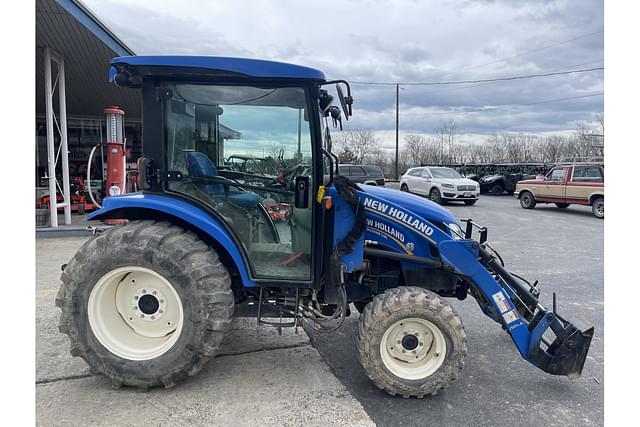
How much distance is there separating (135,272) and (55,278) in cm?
372

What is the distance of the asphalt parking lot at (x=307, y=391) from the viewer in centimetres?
291

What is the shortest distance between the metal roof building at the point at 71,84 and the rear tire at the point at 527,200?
48.9 feet

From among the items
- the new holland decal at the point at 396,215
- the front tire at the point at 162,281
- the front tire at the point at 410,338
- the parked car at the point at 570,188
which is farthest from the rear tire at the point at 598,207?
the front tire at the point at 162,281

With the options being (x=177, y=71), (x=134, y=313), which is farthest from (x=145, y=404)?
(x=177, y=71)

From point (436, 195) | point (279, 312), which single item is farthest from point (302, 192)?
point (436, 195)

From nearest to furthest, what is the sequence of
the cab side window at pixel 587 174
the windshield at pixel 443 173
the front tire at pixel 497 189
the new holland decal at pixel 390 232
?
1. the new holland decal at pixel 390 232
2. the cab side window at pixel 587 174
3. the windshield at pixel 443 173
4. the front tire at pixel 497 189

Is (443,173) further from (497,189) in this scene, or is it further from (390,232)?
(390,232)

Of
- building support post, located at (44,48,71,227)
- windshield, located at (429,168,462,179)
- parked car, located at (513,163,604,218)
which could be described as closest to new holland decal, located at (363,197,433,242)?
building support post, located at (44,48,71,227)

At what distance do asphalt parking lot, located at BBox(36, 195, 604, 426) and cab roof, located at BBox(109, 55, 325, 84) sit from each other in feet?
7.66

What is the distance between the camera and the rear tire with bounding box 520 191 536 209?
16766mm

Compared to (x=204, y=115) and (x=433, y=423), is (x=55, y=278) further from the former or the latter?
(x=433, y=423)

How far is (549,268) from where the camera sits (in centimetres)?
729

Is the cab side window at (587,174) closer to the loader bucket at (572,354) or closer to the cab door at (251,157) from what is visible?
the loader bucket at (572,354)

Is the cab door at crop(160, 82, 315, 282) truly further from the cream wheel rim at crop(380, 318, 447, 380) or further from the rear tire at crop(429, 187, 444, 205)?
the rear tire at crop(429, 187, 444, 205)
